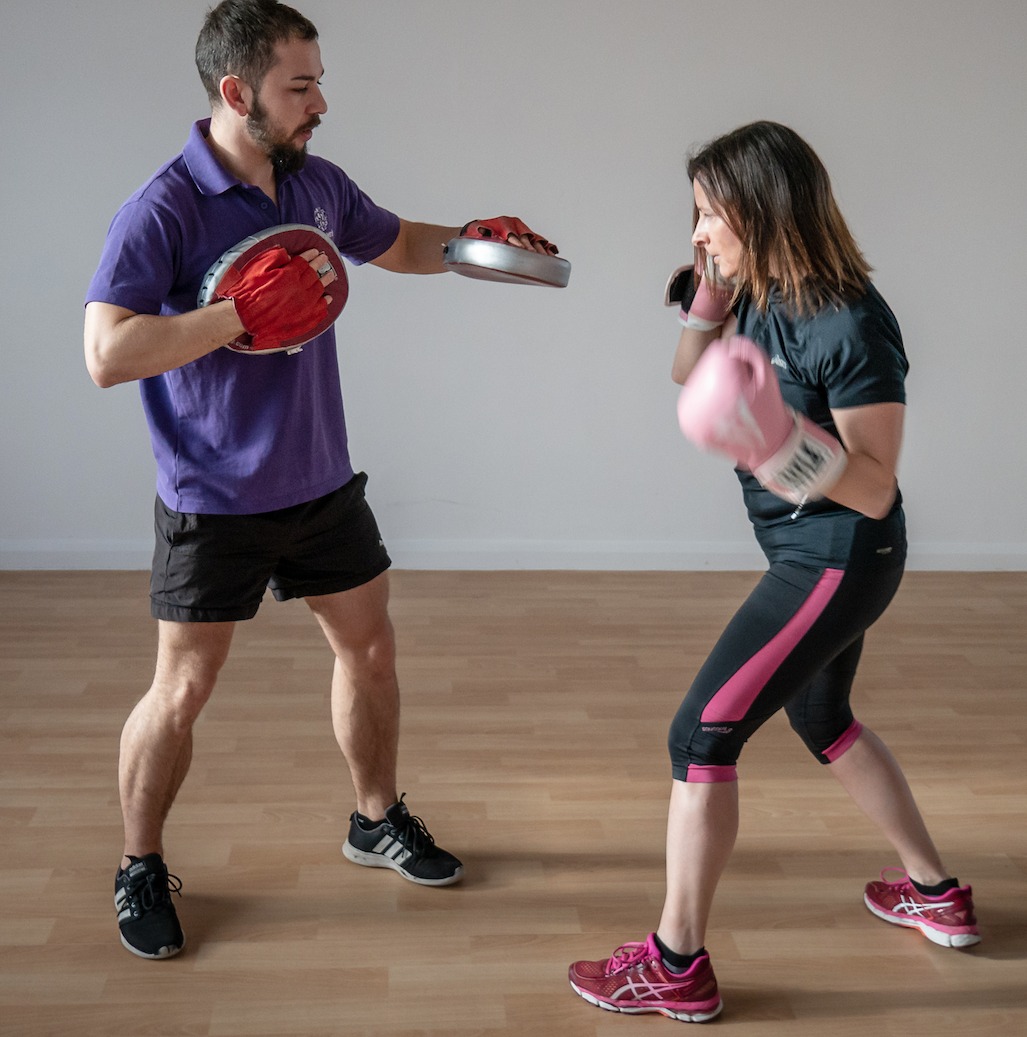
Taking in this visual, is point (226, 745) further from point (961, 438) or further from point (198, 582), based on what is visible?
point (961, 438)

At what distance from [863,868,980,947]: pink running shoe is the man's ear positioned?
1633mm

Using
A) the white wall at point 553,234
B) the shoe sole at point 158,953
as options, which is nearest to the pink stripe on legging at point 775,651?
the shoe sole at point 158,953

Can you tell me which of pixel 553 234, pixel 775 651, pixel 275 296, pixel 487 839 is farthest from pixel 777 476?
pixel 553 234

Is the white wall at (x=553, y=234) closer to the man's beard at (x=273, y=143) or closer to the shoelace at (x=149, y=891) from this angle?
the man's beard at (x=273, y=143)

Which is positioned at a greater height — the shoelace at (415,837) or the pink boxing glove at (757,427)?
the pink boxing glove at (757,427)

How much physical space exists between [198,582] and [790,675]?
90 cm

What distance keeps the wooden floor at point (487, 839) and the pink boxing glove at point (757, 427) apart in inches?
33.1

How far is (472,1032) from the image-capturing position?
5.56ft

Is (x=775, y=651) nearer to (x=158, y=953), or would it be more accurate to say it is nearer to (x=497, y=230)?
(x=497, y=230)

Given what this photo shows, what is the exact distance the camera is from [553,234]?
394 cm

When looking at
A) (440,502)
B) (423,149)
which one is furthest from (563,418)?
(423,149)

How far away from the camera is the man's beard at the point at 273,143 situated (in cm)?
178

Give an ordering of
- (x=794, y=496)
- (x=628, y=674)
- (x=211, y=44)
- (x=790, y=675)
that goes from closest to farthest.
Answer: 1. (x=794, y=496)
2. (x=790, y=675)
3. (x=211, y=44)
4. (x=628, y=674)

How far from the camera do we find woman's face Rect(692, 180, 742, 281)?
5.15ft
